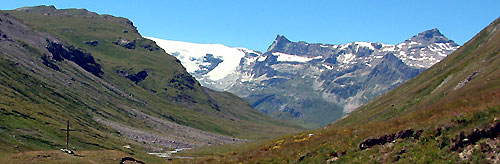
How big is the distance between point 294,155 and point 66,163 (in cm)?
2602

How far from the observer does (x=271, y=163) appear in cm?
4000

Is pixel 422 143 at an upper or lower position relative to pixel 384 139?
lower

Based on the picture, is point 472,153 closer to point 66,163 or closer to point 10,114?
point 66,163

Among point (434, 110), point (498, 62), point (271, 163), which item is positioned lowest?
point (271, 163)

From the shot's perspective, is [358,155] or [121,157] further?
[121,157]

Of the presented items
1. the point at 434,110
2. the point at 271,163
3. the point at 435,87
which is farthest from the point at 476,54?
the point at 271,163

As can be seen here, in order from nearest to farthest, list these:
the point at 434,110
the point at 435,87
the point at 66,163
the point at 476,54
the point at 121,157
→ the point at 434,110, the point at 66,163, the point at 121,157, the point at 435,87, the point at 476,54

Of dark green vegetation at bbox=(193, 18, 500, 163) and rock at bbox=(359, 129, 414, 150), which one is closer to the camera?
dark green vegetation at bbox=(193, 18, 500, 163)

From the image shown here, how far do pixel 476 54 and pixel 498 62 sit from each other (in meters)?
30.6

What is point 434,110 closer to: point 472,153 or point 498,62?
point 472,153

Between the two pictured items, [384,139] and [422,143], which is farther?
[384,139]

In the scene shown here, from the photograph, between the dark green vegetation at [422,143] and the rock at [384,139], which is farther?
the rock at [384,139]

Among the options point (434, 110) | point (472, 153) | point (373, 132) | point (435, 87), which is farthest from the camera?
point (435, 87)

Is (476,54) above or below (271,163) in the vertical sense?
above
